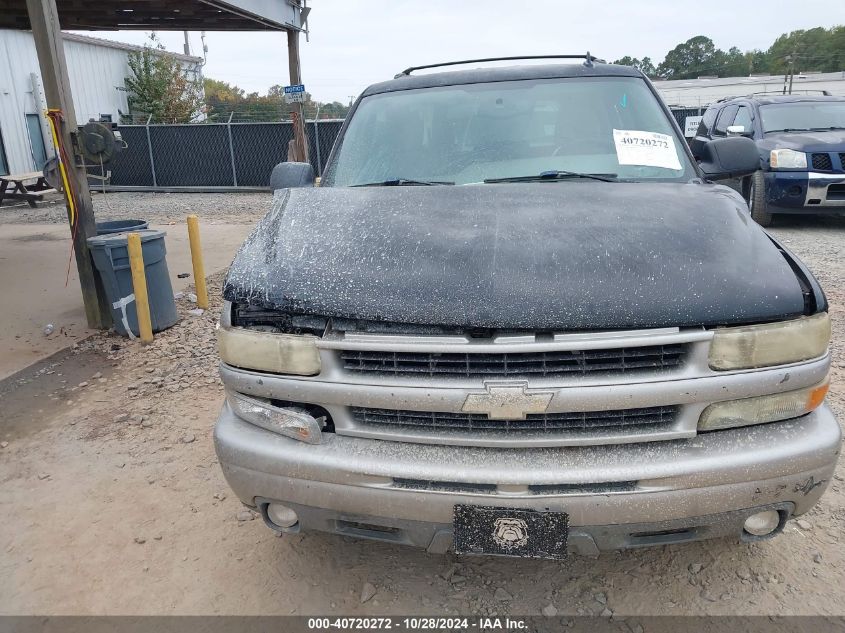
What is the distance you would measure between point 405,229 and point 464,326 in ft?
1.83

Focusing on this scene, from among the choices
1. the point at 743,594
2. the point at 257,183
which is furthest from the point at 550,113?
the point at 257,183

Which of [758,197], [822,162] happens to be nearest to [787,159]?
[822,162]

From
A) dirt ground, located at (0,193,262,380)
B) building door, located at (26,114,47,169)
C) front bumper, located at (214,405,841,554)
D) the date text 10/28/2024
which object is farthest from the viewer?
building door, located at (26,114,47,169)

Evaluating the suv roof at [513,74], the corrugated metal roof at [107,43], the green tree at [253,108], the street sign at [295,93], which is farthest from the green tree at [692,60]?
the suv roof at [513,74]

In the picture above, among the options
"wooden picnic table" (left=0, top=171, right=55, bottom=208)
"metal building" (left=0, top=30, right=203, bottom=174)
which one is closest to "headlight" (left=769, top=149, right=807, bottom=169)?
"wooden picnic table" (left=0, top=171, right=55, bottom=208)

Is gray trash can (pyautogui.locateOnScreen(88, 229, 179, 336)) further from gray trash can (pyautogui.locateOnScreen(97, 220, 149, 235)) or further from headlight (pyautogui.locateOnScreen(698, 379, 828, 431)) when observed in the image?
headlight (pyautogui.locateOnScreen(698, 379, 828, 431))

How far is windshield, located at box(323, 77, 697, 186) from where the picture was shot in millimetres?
3006

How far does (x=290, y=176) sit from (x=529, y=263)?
6.65ft

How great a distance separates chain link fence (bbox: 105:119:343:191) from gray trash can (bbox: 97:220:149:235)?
10301 millimetres

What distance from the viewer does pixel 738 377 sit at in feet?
6.25

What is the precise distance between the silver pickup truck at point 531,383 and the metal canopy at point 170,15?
8.27 metres

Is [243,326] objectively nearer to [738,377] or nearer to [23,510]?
[738,377]

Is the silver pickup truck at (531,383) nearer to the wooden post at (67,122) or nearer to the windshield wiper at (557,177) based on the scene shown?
the windshield wiper at (557,177)

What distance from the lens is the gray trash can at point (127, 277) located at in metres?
5.35
